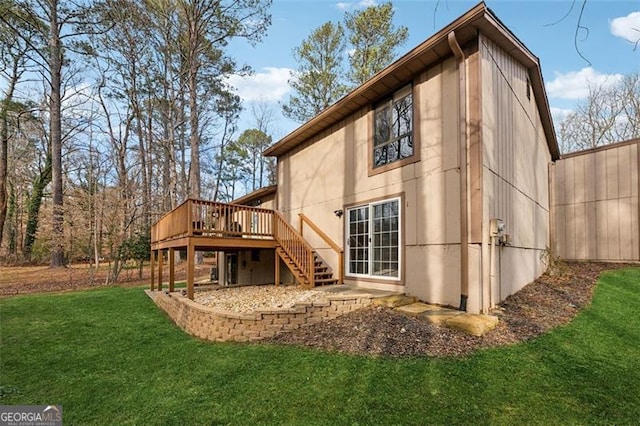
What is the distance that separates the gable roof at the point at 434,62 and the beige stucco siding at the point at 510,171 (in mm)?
219

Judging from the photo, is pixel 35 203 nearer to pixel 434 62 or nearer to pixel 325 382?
pixel 434 62

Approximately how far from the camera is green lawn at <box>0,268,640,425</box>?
294cm

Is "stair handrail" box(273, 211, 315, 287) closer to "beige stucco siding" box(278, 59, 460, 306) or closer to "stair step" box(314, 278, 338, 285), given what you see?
"stair step" box(314, 278, 338, 285)

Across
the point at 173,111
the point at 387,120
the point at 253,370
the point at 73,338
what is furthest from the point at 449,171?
the point at 173,111

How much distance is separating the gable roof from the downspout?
24 cm

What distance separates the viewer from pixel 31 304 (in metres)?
8.24

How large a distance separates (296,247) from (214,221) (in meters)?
2.07

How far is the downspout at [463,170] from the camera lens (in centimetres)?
527

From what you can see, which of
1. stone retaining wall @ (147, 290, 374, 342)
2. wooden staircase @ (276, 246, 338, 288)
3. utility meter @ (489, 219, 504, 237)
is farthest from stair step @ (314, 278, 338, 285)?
utility meter @ (489, 219, 504, 237)

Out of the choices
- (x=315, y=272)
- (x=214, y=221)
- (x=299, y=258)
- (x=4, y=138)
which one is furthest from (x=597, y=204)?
(x=4, y=138)

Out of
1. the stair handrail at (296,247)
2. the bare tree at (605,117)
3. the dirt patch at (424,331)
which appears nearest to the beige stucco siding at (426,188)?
the stair handrail at (296,247)

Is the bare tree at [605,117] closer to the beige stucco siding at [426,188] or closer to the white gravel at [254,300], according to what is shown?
the beige stucco siding at [426,188]

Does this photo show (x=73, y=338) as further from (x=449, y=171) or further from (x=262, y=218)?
(x=449, y=171)

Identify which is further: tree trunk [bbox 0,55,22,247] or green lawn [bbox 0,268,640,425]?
tree trunk [bbox 0,55,22,247]
